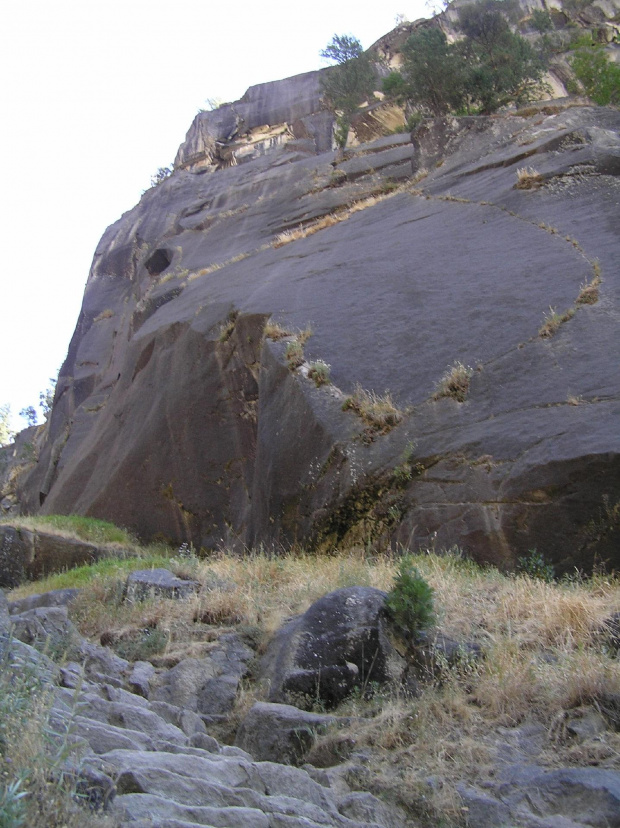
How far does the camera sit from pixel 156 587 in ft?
26.8

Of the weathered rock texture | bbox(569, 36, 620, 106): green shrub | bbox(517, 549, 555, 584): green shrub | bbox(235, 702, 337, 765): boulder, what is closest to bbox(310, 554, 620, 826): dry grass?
bbox(235, 702, 337, 765): boulder

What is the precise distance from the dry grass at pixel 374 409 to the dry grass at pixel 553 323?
212 cm

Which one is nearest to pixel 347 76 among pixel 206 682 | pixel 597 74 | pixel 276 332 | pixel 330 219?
pixel 597 74

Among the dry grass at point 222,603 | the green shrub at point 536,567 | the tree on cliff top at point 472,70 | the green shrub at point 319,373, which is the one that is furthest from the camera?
the tree on cliff top at point 472,70

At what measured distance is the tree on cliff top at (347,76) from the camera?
3117cm

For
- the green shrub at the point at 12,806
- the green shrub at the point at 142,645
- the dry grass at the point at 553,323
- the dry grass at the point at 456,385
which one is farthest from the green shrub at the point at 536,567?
the green shrub at the point at 12,806

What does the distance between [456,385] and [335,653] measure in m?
4.94

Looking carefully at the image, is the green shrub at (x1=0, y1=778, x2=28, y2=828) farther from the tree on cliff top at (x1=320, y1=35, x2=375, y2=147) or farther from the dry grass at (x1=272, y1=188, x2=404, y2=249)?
the tree on cliff top at (x1=320, y1=35, x2=375, y2=147)

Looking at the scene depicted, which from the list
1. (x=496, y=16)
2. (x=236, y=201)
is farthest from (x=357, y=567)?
(x=496, y=16)

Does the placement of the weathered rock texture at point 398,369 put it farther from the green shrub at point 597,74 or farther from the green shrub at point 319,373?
the green shrub at point 597,74

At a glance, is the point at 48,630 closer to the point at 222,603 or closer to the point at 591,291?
the point at 222,603

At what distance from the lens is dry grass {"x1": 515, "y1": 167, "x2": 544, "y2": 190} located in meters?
13.8

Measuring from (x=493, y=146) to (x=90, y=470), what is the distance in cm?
1184

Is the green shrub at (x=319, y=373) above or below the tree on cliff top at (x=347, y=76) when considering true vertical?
below
